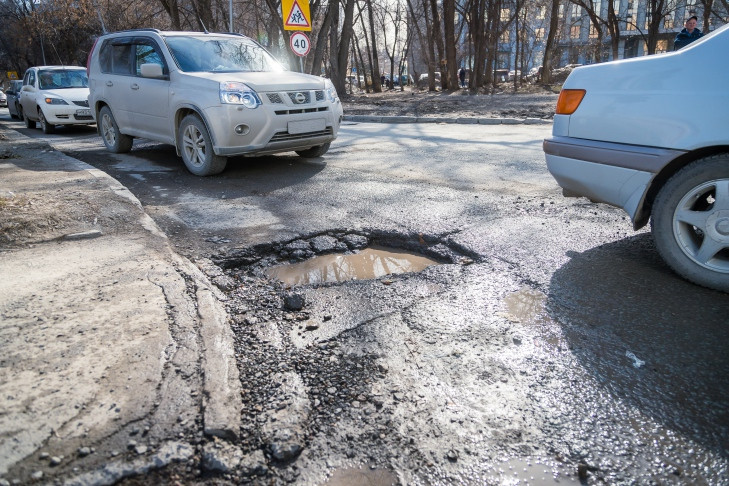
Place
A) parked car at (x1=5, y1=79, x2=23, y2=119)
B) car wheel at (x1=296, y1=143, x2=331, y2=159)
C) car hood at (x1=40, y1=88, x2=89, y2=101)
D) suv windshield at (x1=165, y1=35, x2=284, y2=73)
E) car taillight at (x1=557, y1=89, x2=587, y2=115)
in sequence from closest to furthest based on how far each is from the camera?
car taillight at (x1=557, y1=89, x2=587, y2=115) → suv windshield at (x1=165, y1=35, x2=284, y2=73) → car wheel at (x1=296, y1=143, x2=331, y2=159) → car hood at (x1=40, y1=88, x2=89, y2=101) → parked car at (x1=5, y1=79, x2=23, y2=119)

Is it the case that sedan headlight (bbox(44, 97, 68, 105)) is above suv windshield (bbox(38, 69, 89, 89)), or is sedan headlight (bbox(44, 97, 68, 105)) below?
below

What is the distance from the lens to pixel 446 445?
1.91 metres

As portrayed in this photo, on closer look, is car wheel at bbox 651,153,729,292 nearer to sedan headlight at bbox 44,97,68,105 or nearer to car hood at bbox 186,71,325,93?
car hood at bbox 186,71,325,93

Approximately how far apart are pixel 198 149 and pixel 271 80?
1293mm

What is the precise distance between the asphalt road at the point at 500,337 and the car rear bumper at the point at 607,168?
446 millimetres

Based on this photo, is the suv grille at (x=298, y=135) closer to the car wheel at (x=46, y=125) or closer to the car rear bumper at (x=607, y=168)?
the car rear bumper at (x=607, y=168)

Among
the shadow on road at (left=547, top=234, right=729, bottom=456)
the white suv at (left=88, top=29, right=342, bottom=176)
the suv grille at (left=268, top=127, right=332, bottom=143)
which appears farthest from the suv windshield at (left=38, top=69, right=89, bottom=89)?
the shadow on road at (left=547, top=234, right=729, bottom=456)

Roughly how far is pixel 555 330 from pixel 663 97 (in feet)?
5.23

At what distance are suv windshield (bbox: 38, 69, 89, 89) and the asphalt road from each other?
10971 mm

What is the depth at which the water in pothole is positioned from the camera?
3605mm

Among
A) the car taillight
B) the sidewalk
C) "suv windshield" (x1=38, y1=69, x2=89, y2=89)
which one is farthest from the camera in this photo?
"suv windshield" (x1=38, y1=69, x2=89, y2=89)

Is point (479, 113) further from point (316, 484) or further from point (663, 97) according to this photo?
point (316, 484)

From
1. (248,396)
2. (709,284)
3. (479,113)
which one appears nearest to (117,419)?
(248,396)

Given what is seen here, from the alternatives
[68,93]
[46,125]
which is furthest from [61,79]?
[46,125]
